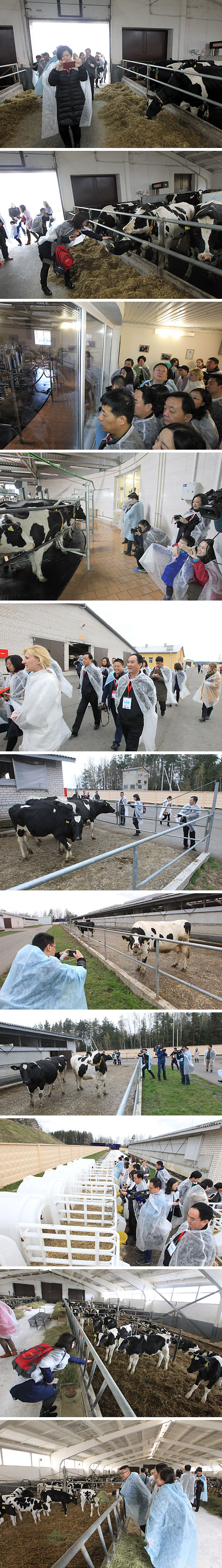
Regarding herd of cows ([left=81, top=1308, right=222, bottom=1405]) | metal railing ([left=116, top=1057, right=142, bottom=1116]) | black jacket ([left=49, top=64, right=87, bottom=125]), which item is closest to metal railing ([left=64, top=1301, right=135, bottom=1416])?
herd of cows ([left=81, top=1308, right=222, bottom=1405])

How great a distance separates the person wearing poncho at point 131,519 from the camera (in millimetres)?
3799

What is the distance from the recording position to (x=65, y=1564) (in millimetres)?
3562

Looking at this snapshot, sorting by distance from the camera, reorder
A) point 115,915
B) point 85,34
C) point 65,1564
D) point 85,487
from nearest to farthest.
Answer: point 85,34 → point 65,1564 → point 85,487 → point 115,915

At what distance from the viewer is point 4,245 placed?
12.0 ft

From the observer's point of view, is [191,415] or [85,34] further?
[191,415]

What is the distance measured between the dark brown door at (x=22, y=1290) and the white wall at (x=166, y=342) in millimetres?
4501

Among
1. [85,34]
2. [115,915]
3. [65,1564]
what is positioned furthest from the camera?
[115,915]

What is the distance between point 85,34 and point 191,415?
149cm

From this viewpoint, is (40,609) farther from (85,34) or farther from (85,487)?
(85,34)

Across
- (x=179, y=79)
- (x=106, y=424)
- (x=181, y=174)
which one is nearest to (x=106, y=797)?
(x=106, y=424)

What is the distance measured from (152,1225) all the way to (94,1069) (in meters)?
0.84

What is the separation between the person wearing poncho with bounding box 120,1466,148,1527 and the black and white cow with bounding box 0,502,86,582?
420 cm

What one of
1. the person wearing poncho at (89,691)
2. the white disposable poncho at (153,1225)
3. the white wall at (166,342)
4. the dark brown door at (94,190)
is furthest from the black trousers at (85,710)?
the white disposable poncho at (153,1225)

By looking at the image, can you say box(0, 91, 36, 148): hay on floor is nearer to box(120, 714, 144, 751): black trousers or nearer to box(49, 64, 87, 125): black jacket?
box(49, 64, 87, 125): black jacket
